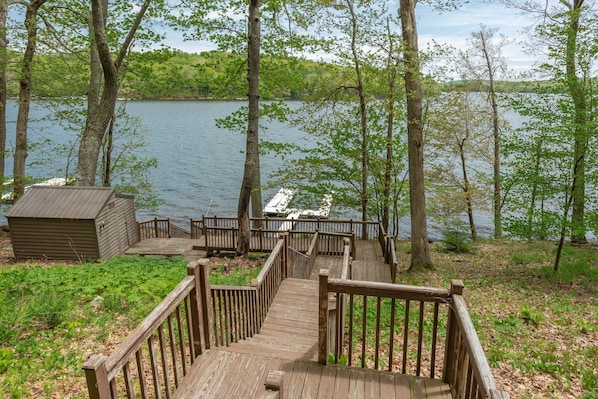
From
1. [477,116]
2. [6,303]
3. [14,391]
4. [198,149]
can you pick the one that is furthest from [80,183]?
[198,149]

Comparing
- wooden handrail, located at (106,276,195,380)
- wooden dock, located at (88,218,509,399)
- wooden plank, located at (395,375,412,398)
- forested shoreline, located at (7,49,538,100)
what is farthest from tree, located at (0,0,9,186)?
wooden plank, located at (395,375,412,398)

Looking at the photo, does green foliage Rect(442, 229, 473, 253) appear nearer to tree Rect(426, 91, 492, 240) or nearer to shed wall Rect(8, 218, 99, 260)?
tree Rect(426, 91, 492, 240)

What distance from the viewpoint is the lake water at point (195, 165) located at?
3172 cm

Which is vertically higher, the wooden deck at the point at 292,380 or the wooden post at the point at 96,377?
the wooden post at the point at 96,377

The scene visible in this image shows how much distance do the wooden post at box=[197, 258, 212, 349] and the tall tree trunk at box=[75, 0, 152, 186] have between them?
34.0 feet

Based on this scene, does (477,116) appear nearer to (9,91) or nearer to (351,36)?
(351,36)

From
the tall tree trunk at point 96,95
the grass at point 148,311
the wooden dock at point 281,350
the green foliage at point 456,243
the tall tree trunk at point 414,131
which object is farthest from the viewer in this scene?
the green foliage at point 456,243

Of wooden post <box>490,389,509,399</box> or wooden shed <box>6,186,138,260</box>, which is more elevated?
wooden post <box>490,389,509,399</box>

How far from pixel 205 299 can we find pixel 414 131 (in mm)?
8488

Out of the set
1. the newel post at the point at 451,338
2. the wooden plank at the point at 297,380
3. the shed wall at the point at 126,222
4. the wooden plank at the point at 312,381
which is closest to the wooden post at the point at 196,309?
the wooden plank at the point at 297,380

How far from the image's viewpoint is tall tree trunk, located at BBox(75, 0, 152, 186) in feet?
37.9

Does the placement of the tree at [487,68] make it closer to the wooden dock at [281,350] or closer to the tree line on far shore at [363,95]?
the tree line on far shore at [363,95]

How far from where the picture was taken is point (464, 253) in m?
14.9

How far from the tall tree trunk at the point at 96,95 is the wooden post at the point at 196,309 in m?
10.4
